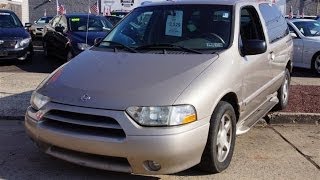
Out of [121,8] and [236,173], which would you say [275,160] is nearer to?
[236,173]

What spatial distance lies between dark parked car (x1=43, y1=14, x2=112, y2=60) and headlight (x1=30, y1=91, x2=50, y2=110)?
682 cm

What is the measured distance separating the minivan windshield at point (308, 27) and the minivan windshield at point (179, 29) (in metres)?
8.21

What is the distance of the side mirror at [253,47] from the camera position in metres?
5.31

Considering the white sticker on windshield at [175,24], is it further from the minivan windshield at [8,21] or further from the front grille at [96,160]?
the minivan windshield at [8,21]

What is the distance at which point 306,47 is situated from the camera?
1271cm

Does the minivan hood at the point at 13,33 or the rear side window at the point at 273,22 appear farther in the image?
the minivan hood at the point at 13,33

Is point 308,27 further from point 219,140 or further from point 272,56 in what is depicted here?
point 219,140

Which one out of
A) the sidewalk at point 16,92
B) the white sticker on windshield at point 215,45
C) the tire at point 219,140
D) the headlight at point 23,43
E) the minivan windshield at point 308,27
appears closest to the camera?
the tire at point 219,140

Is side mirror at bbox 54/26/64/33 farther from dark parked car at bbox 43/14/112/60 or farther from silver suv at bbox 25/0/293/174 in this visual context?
silver suv at bbox 25/0/293/174

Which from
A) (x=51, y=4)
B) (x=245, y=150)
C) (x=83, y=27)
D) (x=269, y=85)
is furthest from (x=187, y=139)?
(x=51, y=4)

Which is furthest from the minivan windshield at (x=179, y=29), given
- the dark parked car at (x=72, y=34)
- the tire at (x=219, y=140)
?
the dark parked car at (x=72, y=34)

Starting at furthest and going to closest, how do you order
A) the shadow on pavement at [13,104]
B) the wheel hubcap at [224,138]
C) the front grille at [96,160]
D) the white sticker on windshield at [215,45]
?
the shadow on pavement at [13,104] → the white sticker on windshield at [215,45] → the wheel hubcap at [224,138] → the front grille at [96,160]

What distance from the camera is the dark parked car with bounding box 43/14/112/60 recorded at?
12.0 m

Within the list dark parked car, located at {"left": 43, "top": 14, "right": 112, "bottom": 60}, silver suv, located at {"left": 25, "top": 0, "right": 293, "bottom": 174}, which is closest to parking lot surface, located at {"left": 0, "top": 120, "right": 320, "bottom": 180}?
silver suv, located at {"left": 25, "top": 0, "right": 293, "bottom": 174}
